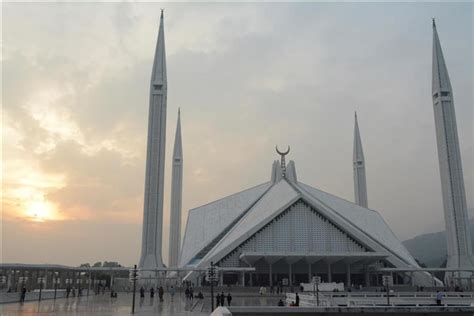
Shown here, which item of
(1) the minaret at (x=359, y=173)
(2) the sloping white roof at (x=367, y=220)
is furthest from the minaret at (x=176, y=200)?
(1) the minaret at (x=359, y=173)

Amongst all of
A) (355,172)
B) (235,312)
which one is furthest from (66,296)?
(355,172)

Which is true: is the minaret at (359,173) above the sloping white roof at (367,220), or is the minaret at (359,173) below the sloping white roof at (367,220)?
above

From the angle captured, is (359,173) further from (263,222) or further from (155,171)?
(155,171)

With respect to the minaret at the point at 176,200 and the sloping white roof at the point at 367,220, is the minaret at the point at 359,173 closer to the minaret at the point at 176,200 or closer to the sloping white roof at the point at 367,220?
the sloping white roof at the point at 367,220

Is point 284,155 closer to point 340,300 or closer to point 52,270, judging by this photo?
point 52,270

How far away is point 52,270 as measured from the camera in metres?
27.8

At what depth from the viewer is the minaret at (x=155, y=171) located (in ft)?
121

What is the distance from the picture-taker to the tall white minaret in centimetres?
3869

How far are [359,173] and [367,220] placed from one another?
617 inches

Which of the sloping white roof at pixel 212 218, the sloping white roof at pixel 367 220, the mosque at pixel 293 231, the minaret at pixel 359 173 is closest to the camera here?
the mosque at pixel 293 231

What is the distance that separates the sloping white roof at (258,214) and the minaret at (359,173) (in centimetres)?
1738

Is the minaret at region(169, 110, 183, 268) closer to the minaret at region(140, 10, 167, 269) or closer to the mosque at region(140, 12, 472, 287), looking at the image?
the mosque at region(140, 12, 472, 287)

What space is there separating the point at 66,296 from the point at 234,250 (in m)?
12.7

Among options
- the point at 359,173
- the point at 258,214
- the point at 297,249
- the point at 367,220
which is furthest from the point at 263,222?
the point at 359,173
